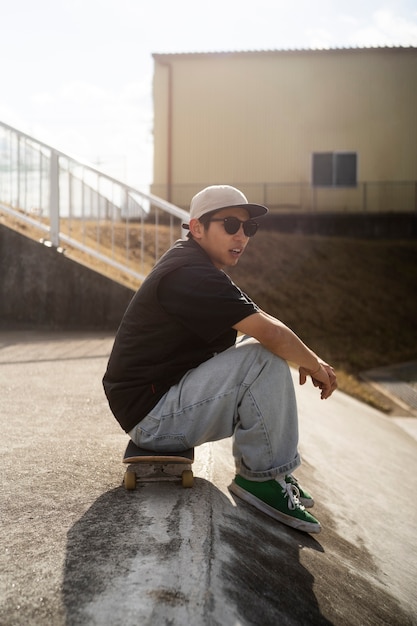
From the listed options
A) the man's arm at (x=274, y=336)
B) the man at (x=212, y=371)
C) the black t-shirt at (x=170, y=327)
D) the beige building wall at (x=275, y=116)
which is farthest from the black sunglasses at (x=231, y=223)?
the beige building wall at (x=275, y=116)

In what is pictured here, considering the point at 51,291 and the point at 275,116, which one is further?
the point at 275,116

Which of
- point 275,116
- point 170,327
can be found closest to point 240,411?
point 170,327

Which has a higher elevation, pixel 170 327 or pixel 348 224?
pixel 348 224

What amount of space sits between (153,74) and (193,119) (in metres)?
1.81

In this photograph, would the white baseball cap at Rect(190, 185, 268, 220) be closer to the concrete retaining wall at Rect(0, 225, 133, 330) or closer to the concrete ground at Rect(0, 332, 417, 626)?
the concrete ground at Rect(0, 332, 417, 626)

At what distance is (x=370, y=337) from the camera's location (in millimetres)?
11742

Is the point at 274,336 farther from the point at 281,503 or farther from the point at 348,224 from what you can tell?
the point at 348,224

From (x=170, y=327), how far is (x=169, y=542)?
2.88 feet

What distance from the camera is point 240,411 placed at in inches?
105

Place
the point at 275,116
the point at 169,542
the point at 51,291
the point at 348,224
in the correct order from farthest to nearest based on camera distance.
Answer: the point at 275,116
the point at 348,224
the point at 51,291
the point at 169,542

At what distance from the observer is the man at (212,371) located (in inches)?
103

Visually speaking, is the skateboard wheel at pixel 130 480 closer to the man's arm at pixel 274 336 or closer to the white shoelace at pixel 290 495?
the white shoelace at pixel 290 495

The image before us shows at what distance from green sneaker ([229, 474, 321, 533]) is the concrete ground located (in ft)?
0.14

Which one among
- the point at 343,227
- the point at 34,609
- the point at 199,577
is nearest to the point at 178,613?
the point at 199,577
